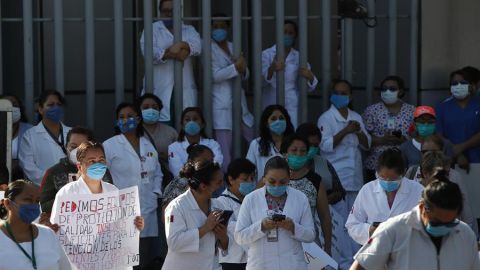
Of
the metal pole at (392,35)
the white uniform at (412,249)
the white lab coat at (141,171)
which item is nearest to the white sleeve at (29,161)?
the white lab coat at (141,171)

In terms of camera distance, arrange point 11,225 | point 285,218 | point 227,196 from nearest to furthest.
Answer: point 11,225 < point 285,218 < point 227,196

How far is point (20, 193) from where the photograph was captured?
759 centimetres

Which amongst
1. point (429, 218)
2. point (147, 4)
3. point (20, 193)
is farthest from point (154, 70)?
point (429, 218)

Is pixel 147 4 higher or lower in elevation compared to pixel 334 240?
higher

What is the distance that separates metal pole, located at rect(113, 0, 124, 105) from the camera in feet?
38.9

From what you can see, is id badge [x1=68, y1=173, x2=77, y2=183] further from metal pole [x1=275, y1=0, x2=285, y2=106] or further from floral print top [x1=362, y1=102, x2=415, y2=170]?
floral print top [x1=362, y1=102, x2=415, y2=170]

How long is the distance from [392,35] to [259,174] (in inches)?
94.1

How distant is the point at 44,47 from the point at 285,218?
18.2 feet

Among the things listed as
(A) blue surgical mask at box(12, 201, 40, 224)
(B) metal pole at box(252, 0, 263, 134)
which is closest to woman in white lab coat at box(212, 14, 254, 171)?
(B) metal pole at box(252, 0, 263, 134)

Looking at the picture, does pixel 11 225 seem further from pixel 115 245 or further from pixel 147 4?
pixel 147 4

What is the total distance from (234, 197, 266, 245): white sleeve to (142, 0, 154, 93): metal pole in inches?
126

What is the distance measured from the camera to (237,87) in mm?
12102

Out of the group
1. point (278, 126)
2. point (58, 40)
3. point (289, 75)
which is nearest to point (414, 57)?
point (289, 75)

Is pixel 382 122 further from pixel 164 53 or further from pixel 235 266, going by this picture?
A: pixel 235 266
